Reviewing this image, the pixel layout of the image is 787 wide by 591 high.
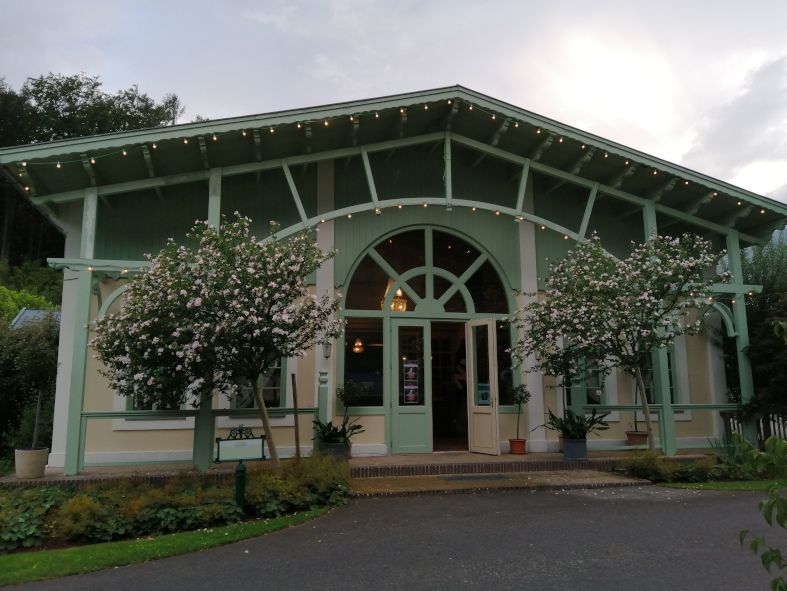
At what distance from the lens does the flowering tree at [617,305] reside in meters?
9.15

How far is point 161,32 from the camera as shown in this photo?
12.6 meters

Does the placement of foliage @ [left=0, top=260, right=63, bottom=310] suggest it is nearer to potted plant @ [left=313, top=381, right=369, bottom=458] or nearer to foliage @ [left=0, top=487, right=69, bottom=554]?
potted plant @ [left=313, top=381, right=369, bottom=458]

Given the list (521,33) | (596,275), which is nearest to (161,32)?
(521,33)

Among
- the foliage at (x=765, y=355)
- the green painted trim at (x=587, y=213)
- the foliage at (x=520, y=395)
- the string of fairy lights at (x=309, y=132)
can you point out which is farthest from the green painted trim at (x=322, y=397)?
the foliage at (x=765, y=355)

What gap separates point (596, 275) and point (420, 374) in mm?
3451

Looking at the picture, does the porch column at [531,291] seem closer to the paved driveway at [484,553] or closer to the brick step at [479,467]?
the brick step at [479,467]

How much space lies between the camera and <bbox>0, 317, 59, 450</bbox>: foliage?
8.95m

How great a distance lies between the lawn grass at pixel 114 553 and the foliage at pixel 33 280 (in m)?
21.9

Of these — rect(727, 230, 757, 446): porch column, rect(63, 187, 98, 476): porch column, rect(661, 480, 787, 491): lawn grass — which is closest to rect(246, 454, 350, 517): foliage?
rect(63, 187, 98, 476): porch column

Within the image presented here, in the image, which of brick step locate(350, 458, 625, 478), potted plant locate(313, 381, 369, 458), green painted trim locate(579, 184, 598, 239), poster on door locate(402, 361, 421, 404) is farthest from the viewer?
poster on door locate(402, 361, 421, 404)

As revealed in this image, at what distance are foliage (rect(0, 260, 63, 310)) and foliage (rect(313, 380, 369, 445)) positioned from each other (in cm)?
1922

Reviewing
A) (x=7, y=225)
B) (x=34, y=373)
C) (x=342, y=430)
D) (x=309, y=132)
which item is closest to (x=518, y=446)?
(x=342, y=430)

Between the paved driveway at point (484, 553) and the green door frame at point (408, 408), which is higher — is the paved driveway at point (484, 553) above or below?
below

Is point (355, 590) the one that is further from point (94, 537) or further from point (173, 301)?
point (173, 301)
